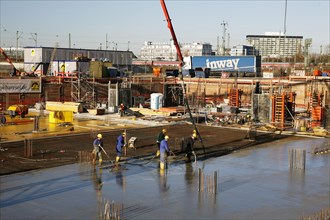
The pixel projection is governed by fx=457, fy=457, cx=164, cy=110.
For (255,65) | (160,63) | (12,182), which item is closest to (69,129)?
(12,182)

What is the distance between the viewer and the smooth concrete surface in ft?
48.8

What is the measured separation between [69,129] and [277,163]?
16.5 meters

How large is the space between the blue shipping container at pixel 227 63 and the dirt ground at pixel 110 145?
41.7 meters

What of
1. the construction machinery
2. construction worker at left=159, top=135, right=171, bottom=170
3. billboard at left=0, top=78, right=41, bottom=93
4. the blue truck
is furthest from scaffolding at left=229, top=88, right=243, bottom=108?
construction worker at left=159, top=135, right=171, bottom=170

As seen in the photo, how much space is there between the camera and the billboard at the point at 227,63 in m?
75.2

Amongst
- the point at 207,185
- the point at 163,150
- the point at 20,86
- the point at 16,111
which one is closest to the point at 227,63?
the point at 20,86

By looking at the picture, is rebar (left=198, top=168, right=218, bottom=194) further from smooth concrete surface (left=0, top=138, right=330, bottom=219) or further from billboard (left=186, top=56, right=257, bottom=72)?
billboard (left=186, top=56, right=257, bottom=72)

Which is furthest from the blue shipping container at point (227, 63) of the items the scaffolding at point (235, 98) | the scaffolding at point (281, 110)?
the scaffolding at point (281, 110)

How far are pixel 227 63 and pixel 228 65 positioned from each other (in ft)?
1.32

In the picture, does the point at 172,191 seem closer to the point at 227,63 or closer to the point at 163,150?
the point at 163,150

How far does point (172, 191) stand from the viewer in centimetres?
1759

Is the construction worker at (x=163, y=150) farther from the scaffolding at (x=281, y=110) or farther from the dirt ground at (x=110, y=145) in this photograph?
the scaffolding at (x=281, y=110)

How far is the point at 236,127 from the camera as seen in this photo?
118 ft

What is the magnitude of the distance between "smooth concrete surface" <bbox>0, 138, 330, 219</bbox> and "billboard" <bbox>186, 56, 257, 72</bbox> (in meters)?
52.7
